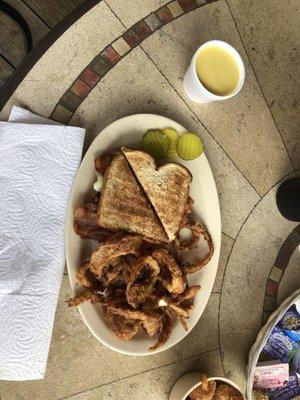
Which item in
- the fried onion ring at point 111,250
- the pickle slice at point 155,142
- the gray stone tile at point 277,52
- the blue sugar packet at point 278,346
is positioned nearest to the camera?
the fried onion ring at point 111,250

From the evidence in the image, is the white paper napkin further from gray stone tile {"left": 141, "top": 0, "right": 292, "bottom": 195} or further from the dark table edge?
gray stone tile {"left": 141, "top": 0, "right": 292, "bottom": 195}

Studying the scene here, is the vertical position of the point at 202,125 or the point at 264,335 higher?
the point at 202,125

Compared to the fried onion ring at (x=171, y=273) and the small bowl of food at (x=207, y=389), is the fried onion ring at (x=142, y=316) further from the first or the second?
the small bowl of food at (x=207, y=389)

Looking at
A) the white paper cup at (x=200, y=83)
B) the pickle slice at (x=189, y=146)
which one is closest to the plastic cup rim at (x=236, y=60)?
the white paper cup at (x=200, y=83)

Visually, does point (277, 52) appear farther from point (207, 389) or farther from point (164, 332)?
point (207, 389)

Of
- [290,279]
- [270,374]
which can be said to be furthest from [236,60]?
[270,374]

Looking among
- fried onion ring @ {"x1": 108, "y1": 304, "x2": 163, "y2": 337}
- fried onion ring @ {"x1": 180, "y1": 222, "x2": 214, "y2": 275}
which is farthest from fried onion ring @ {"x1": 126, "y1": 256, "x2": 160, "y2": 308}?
fried onion ring @ {"x1": 180, "y1": 222, "x2": 214, "y2": 275}
